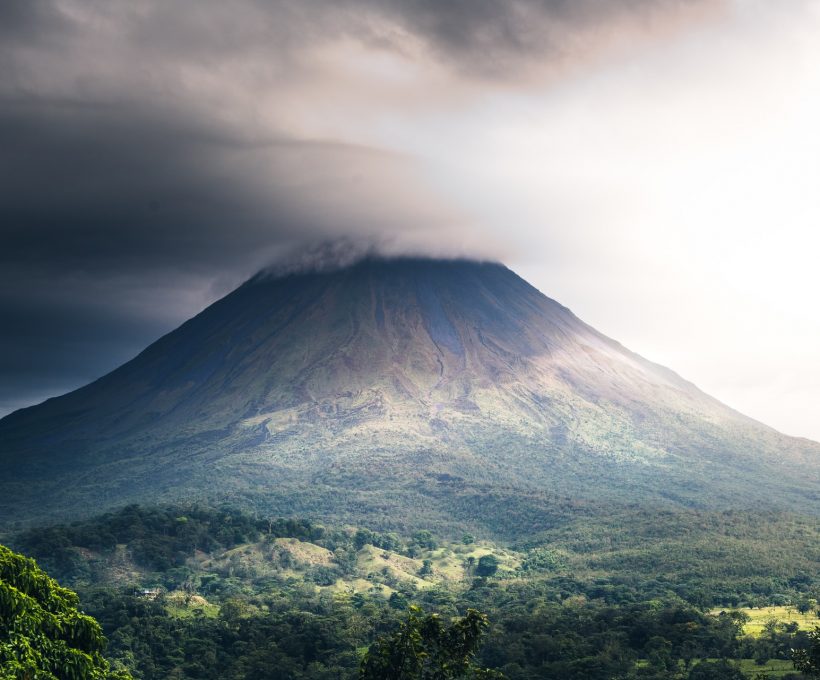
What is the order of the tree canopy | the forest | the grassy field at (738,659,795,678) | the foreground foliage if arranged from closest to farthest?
the foreground foliage, the tree canopy, the grassy field at (738,659,795,678), the forest

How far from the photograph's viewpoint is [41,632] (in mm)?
21000

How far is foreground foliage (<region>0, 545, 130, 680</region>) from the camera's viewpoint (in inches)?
774

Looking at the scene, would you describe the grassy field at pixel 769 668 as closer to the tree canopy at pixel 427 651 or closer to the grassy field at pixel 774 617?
the grassy field at pixel 774 617

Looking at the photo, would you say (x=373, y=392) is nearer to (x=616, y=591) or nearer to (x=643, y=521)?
(x=643, y=521)

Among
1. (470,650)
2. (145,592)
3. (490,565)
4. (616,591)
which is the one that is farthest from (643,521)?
(470,650)

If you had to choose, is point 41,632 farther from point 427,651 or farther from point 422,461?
point 422,461

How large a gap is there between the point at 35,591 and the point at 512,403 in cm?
17802

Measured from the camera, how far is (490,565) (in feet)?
365

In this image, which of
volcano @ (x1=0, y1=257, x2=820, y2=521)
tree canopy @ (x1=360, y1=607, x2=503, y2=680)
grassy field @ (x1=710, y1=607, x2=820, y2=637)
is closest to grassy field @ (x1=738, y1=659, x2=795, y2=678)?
grassy field @ (x1=710, y1=607, x2=820, y2=637)

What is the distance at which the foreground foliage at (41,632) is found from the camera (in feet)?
64.5

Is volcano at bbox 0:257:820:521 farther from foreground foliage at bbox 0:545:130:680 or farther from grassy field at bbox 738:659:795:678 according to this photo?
foreground foliage at bbox 0:545:130:680

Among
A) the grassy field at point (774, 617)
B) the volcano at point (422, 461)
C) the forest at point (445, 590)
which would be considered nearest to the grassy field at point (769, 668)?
the forest at point (445, 590)

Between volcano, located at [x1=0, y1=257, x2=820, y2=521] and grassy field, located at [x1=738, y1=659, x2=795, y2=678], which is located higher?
volcano, located at [x1=0, y1=257, x2=820, y2=521]

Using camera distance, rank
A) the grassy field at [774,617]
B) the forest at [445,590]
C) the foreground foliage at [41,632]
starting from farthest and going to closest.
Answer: the grassy field at [774,617] < the forest at [445,590] < the foreground foliage at [41,632]
